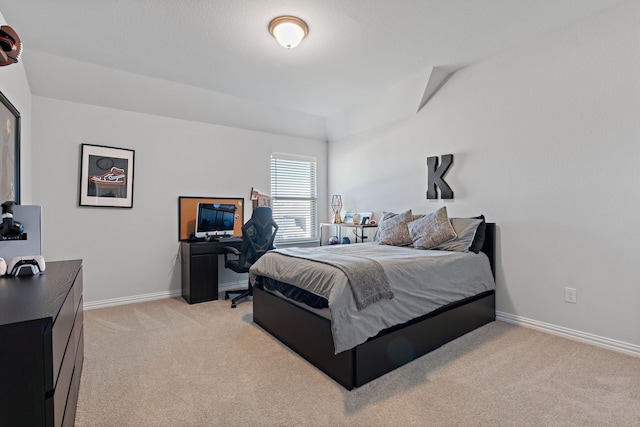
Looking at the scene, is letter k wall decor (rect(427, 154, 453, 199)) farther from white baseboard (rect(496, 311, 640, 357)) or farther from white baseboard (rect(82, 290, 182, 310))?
white baseboard (rect(82, 290, 182, 310))

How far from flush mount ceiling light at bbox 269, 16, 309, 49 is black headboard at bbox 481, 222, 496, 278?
259 cm

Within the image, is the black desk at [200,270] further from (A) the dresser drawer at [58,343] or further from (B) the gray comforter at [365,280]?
(A) the dresser drawer at [58,343]

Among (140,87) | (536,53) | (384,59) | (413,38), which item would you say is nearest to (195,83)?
(140,87)

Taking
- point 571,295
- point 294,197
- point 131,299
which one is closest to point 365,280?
point 571,295

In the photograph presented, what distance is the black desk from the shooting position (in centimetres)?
389

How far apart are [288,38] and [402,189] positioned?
2.36m

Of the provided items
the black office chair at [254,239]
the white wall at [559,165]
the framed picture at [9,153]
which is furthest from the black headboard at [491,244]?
the framed picture at [9,153]

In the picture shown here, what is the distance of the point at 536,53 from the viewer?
9.64 feet

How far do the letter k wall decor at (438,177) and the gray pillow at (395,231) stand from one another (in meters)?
0.37

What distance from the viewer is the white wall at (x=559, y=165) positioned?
247 cm

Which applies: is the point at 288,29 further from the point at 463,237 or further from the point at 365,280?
the point at 463,237

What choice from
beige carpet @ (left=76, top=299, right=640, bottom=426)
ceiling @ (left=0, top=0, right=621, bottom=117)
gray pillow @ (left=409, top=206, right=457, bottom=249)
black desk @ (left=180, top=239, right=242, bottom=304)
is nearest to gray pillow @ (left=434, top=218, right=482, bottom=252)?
gray pillow @ (left=409, top=206, right=457, bottom=249)

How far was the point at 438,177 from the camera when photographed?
3723mm

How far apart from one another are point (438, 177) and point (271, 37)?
2339 millimetres
